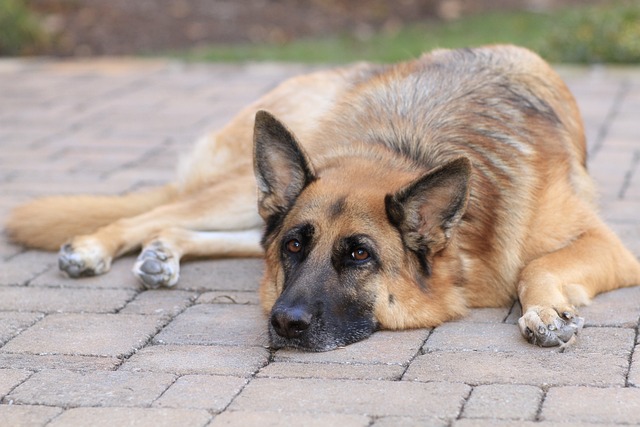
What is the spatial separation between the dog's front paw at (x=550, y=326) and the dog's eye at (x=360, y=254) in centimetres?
65

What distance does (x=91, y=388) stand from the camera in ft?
11.8

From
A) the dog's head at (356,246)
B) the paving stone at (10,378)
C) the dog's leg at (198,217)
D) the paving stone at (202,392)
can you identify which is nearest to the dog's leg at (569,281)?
the dog's head at (356,246)

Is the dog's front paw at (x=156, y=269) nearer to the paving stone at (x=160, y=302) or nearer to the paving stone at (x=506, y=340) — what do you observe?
the paving stone at (x=160, y=302)

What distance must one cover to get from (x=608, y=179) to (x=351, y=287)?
2746 millimetres

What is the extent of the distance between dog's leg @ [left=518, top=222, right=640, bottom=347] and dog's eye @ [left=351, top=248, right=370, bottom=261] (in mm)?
652

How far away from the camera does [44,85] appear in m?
9.26

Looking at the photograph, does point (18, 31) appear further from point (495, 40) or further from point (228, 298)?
point (228, 298)

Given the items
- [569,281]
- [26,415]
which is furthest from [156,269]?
[569,281]

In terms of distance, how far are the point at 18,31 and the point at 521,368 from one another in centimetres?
837

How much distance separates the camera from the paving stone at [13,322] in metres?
4.20

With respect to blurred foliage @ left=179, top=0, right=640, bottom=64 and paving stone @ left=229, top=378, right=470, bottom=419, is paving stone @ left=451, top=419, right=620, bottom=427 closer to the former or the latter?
paving stone @ left=229, top=378, right=470, bottom=419

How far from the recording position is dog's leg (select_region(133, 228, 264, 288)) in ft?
15.6

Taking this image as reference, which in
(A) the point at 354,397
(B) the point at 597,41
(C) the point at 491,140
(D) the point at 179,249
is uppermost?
(C) the point at 491,140

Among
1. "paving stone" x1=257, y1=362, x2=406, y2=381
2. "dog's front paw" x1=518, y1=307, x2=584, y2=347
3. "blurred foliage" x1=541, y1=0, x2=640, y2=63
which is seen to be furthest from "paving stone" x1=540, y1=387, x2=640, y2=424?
"blurred foliage" x1=541, y1=0, x2=640, y2=63
